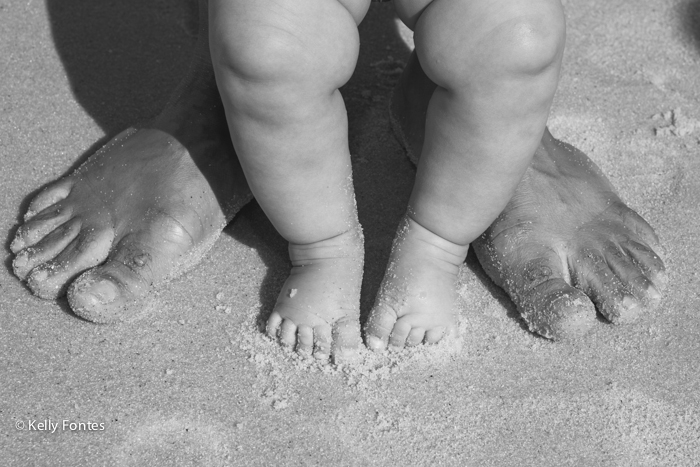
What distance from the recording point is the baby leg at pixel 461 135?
1367mm

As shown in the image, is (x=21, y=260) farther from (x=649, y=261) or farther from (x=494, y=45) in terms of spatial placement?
(x=649, y=261)

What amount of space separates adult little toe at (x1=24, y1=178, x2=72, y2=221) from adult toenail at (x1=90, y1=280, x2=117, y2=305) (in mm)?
329

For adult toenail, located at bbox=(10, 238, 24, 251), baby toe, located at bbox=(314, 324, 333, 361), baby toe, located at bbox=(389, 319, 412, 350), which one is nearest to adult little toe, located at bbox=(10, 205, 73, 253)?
adult toenail, located at bbox=(10, 238, 24, 251)

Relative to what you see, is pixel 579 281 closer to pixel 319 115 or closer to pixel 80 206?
pixel 319 115

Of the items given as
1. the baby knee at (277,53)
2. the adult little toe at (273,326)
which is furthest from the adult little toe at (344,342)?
the baby knee at (277,53)

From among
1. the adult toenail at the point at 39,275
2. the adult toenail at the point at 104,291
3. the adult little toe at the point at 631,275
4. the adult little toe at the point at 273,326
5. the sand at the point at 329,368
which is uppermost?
the adult toenail at the point at 104,291

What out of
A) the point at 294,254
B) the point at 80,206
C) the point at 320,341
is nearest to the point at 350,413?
the point at 320,341

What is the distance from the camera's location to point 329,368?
1567mm

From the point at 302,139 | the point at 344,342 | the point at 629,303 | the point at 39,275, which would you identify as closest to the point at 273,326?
the point at 344,342

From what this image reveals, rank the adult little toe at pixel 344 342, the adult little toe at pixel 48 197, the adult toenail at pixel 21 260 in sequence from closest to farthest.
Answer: the adult little toe at pixel 344 342, the adult toenail at pixel 21 260, the adult little toe at pixel 48 197

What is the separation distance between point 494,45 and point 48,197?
41.4 inches

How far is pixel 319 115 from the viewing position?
1447mm

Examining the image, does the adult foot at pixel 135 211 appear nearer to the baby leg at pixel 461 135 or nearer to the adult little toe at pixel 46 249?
the adult little toe at pixel 46 249

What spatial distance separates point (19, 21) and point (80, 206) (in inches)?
30.8
